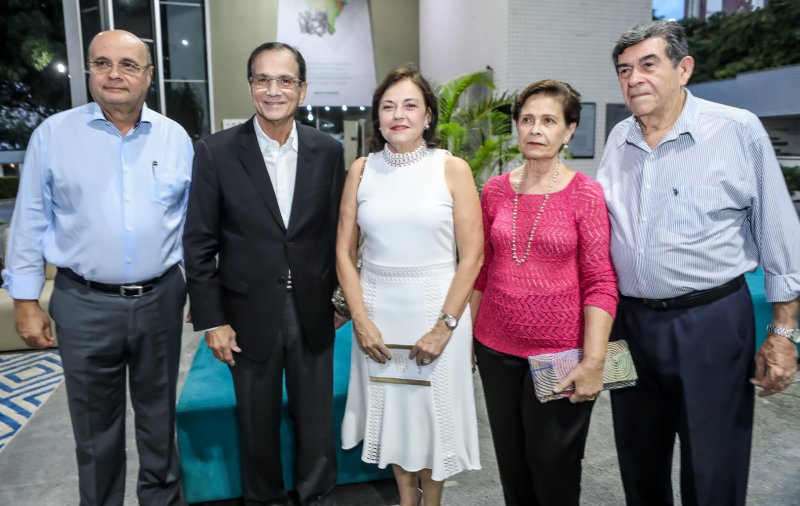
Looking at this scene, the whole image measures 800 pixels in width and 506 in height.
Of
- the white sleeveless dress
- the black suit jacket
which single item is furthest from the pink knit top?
the black suit jacket

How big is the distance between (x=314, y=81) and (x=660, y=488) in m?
8.68

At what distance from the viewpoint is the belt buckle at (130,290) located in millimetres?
2006

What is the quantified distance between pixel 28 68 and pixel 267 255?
686 centimetres

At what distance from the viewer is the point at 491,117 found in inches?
233

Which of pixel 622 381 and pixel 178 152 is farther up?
pixel 178 152

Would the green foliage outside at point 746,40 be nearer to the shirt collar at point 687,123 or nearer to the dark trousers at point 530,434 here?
the shirt collar at point 687,123

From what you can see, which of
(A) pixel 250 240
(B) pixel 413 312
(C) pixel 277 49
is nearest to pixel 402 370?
(B) pixel 413 312

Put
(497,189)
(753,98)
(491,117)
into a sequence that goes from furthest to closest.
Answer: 1. (753,98)
2. (491,117)
3. (497,189)

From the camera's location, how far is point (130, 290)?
79.2 inches

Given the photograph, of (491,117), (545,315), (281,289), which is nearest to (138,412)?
(281,289)

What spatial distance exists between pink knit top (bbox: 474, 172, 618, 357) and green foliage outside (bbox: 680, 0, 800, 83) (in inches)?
213

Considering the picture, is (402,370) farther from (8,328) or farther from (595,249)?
(8,328)

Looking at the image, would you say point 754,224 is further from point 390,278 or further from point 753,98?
point 753,98

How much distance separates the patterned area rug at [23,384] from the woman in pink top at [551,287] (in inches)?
114
